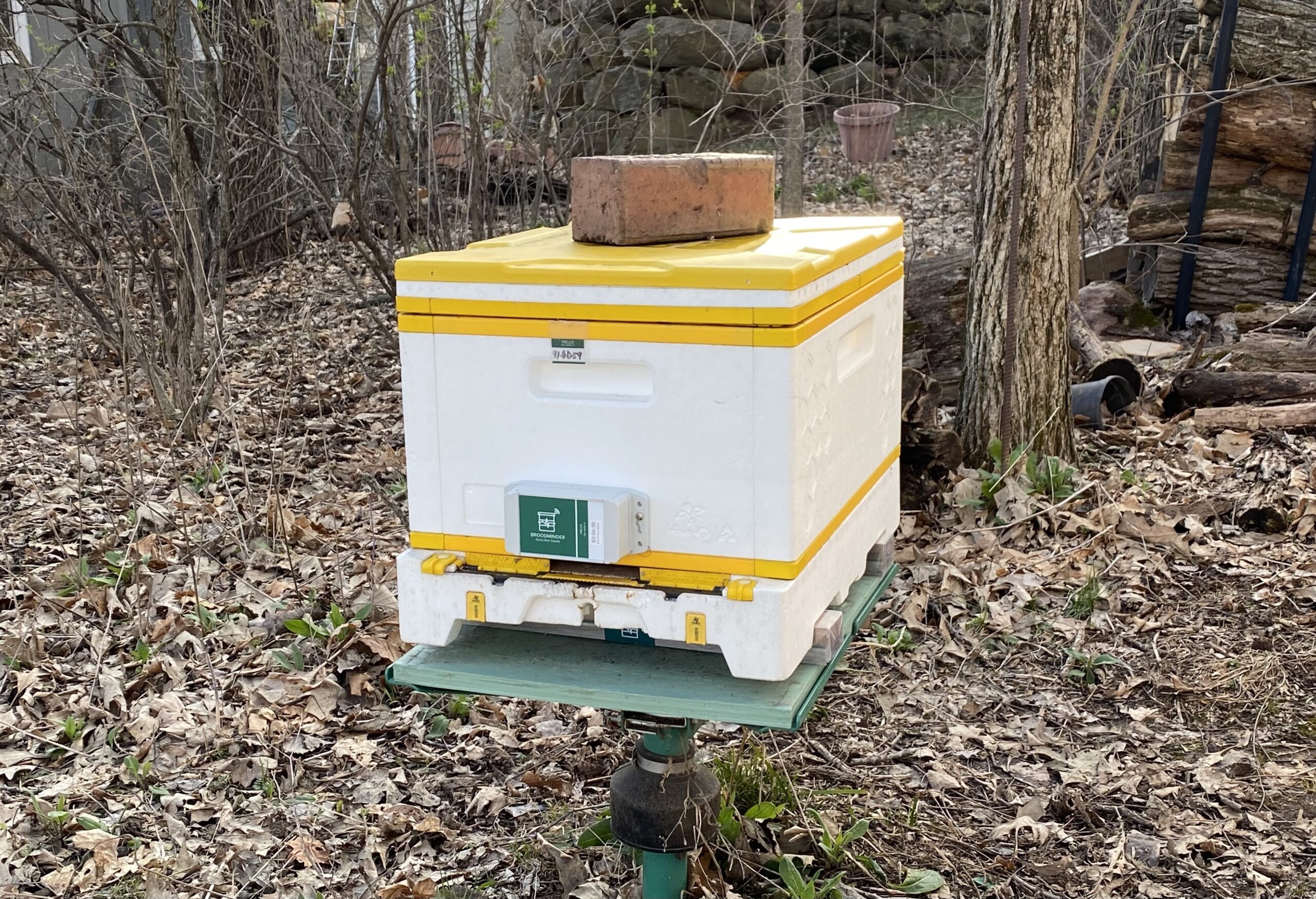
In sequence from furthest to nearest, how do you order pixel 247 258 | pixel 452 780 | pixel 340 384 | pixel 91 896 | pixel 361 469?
pixel 247 258 → pixel 340 384 → pixel 361 469 → pixel 452 780 → pixel 91 896

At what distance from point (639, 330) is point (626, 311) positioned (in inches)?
1.6

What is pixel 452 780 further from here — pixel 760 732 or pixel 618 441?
pixel 618 441

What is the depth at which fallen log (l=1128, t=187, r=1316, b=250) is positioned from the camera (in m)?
7.57

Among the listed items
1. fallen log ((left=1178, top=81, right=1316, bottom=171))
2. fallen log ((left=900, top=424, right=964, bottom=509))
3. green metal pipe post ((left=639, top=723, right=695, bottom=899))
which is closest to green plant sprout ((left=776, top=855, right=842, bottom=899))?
green metal pipe post ((left=639, top=723, right=695, bottom=899))

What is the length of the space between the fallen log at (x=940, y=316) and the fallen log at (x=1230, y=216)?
2.05 m

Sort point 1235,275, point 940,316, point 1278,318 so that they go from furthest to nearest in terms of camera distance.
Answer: point 1235,275 < point 1278,318 < point 940,316

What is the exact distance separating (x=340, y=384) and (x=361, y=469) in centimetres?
155

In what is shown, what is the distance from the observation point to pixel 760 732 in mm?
3678

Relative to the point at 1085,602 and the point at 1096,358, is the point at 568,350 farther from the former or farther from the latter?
the point at 1096,358

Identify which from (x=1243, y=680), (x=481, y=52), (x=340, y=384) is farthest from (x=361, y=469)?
(x=1243, y=680)

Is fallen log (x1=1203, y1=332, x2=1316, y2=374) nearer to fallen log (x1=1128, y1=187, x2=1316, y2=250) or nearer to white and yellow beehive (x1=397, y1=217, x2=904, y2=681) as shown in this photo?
fallen log (x1=1128, y1=187, x2=1316, y2=250)

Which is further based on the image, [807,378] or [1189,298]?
[1189,298]

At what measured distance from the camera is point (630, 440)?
2.21m

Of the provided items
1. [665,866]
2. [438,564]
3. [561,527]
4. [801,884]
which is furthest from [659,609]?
[801,884]
